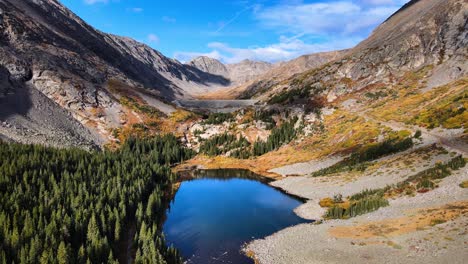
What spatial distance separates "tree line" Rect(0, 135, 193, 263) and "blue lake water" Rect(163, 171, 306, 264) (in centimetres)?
435

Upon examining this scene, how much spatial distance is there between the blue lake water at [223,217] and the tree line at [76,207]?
4.35m

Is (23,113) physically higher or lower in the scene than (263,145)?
higher

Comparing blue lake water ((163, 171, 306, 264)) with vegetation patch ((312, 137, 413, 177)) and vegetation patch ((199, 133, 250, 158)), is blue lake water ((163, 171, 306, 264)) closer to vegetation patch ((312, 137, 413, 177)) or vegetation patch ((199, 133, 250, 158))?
vegetation patch ((312, 137, 413, 177))

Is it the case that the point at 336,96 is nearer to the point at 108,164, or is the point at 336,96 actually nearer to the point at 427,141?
the point at 427,141

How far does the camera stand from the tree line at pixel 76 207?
50.7 m

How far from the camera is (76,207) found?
67750 mm

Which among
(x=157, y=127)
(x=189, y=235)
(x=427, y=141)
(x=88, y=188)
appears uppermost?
(x=157, y=127)

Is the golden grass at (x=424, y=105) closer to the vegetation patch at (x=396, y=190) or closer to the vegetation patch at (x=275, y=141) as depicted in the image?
the vegetation patch at (x=396, y=190)

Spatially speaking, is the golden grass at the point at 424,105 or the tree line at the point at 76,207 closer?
the tree line at the point at 76,207

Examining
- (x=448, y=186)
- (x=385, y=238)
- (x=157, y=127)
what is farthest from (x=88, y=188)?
(x=157, y=127)

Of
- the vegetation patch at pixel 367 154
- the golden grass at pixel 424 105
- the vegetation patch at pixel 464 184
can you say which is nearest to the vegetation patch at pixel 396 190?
the vegetation patch at pixel 464 184

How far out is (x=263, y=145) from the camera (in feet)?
522

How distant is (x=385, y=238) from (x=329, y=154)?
71003mm

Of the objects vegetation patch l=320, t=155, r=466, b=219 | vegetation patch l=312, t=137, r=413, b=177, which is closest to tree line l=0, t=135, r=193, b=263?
vegetation patch l=320, t=155, r=466, b=219
